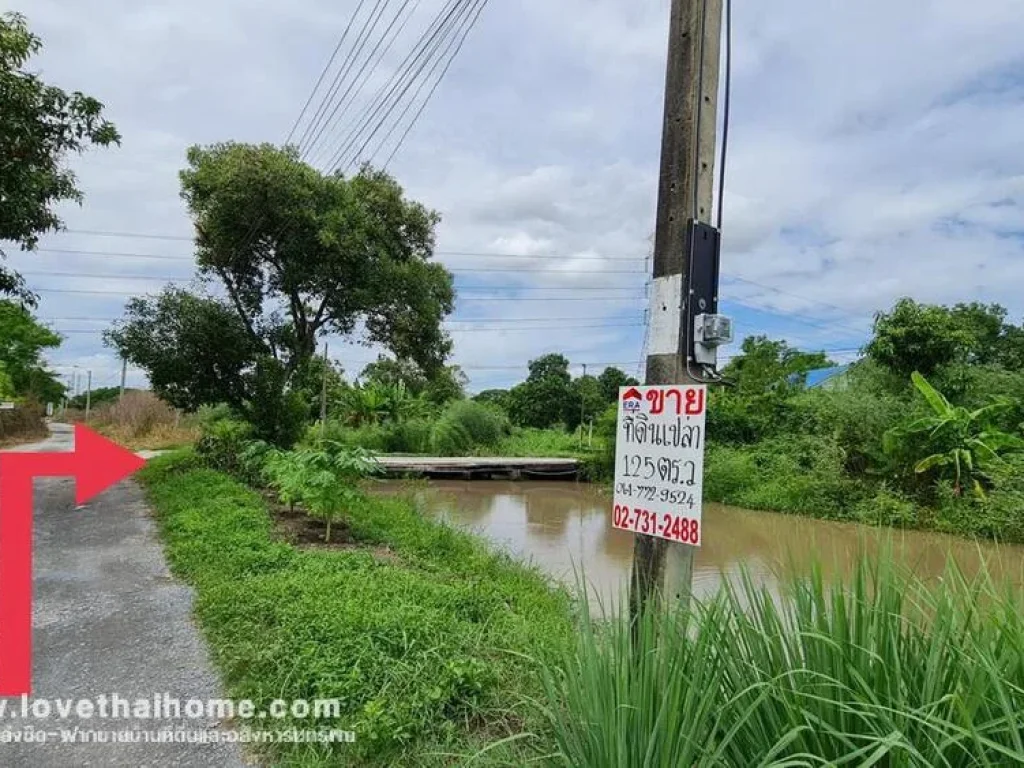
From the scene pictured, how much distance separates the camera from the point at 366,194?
12.2 meters

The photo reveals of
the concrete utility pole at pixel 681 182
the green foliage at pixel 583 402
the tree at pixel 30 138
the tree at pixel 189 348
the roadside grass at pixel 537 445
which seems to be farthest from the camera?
the green foliage at pixel 583 402

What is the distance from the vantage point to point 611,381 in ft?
107

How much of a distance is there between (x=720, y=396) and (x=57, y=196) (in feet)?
53.2

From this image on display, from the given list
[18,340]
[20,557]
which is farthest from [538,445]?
→ [20,557]

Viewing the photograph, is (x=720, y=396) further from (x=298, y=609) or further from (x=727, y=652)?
(x=727, y=652)

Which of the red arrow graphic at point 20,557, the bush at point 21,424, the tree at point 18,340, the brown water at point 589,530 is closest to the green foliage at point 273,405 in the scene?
the brown water at point 589,530

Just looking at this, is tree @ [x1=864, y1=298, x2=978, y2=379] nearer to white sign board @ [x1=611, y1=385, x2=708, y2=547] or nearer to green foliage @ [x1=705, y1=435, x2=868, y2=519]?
green foliage @ [x1=705, y1=435, x2=868, y2=519]

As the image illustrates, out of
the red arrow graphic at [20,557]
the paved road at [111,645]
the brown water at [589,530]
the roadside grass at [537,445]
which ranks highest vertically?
the red arrow graphic at [20,557]

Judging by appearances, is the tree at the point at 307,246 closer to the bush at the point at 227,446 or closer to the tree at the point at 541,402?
the bush at the point at 227,446

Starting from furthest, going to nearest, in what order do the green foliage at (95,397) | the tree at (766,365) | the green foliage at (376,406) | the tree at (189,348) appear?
the green foliage at (95,397), the green foliage at (376,406), the tree at (766,365), the tree at (189,348)

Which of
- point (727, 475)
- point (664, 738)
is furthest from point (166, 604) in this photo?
point (727, 475)

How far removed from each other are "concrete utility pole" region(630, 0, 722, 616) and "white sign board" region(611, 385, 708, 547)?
0.08 meters

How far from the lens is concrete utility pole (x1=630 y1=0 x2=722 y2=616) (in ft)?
7.98

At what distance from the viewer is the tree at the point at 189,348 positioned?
408 inches
